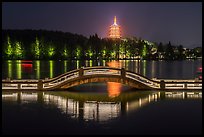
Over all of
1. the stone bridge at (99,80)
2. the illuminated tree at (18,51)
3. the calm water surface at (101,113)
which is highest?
the illuminated tree at (18,51)

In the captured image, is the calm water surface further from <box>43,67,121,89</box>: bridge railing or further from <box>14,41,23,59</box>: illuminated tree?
<box>14,41,23,59</box>: illuminated tree

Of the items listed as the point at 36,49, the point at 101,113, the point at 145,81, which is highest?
the point at 36,49

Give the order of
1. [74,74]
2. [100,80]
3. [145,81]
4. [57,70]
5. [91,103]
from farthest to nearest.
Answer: [57,70] → [145,81] → [74,74] → [100,80] → [91,103]

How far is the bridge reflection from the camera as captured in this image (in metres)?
19.3

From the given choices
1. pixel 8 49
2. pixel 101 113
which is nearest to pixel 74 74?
pixel 101 113

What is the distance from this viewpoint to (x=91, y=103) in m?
23.2

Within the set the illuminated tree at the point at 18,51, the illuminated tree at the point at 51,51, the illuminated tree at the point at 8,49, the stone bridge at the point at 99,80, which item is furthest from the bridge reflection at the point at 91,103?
the illuminated tree at the point at 51,51

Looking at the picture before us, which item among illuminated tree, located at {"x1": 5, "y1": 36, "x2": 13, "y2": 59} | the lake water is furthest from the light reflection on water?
illuminated tree, located at {"x1": 5, "y1": 36, "x2": 13, "y2": 59}

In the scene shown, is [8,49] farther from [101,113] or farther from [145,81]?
[101,113]

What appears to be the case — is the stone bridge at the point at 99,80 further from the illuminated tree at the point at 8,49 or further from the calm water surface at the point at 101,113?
the illuminated tree at the point at 8,49

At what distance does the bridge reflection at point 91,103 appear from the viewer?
760 inches

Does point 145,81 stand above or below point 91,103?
above

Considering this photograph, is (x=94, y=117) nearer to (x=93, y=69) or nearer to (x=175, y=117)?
(x=175, y=117)

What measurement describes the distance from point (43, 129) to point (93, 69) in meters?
15.0
